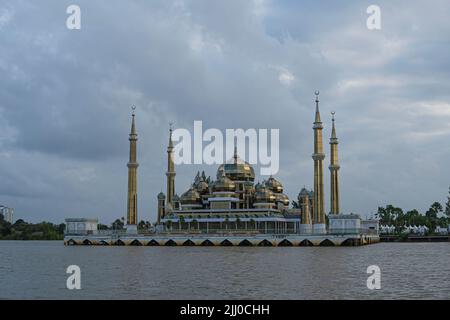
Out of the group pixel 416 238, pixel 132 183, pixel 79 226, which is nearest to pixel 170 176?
pixel 132 183

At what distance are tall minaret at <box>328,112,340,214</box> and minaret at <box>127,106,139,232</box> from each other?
2874 centimetres

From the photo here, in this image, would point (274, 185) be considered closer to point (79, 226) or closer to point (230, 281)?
point (79, 226)

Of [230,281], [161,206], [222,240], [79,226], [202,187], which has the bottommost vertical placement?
[230,281]

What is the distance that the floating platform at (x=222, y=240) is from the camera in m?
76.3

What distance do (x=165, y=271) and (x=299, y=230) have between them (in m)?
53.3

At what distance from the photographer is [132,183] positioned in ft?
307

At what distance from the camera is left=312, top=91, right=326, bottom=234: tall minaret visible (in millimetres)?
82625

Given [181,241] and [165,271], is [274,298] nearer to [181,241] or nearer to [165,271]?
[165,271]

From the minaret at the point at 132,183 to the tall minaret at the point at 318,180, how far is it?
26370mm

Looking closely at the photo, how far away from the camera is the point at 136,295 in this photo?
1075 inches

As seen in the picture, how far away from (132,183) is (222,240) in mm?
19653
